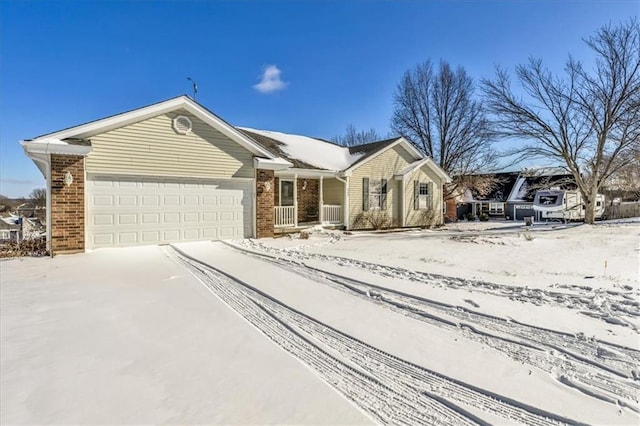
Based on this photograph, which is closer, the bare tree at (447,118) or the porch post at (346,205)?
the porch post at (346,205)

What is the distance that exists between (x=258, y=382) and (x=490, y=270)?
6.06m

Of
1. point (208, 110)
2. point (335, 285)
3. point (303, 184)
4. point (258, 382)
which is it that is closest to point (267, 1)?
point (208, 110)

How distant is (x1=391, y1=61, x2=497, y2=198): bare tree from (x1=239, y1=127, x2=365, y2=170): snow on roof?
37.7 feet

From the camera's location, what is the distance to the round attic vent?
1044 centimetres

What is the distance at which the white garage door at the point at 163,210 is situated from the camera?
9.32 meters

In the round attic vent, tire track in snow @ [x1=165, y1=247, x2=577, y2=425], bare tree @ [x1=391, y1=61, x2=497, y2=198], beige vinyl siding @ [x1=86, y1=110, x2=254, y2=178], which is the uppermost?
bare tree @ [x1=391, y1=61, x2=497, y2=198]

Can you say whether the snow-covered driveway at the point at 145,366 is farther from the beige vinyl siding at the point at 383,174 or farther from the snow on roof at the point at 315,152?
the beige vinyl siding at the point at 383,174

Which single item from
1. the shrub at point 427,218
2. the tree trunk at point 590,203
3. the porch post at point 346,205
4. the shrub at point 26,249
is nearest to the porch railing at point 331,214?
the porch post at point 346,205

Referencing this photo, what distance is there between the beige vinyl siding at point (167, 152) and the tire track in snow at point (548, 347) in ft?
26.2

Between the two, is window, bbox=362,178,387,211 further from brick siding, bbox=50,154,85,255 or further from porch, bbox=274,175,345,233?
brick siding, bbox=50,154,85,255

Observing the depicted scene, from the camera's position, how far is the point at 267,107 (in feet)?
73.0

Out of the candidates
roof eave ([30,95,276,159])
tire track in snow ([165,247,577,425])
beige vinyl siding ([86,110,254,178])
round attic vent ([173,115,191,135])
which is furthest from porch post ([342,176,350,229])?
tire track in snow ([165,247,577,425])

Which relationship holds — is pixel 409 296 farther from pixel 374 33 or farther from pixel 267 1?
pixel 374 33

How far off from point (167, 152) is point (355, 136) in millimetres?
36031
